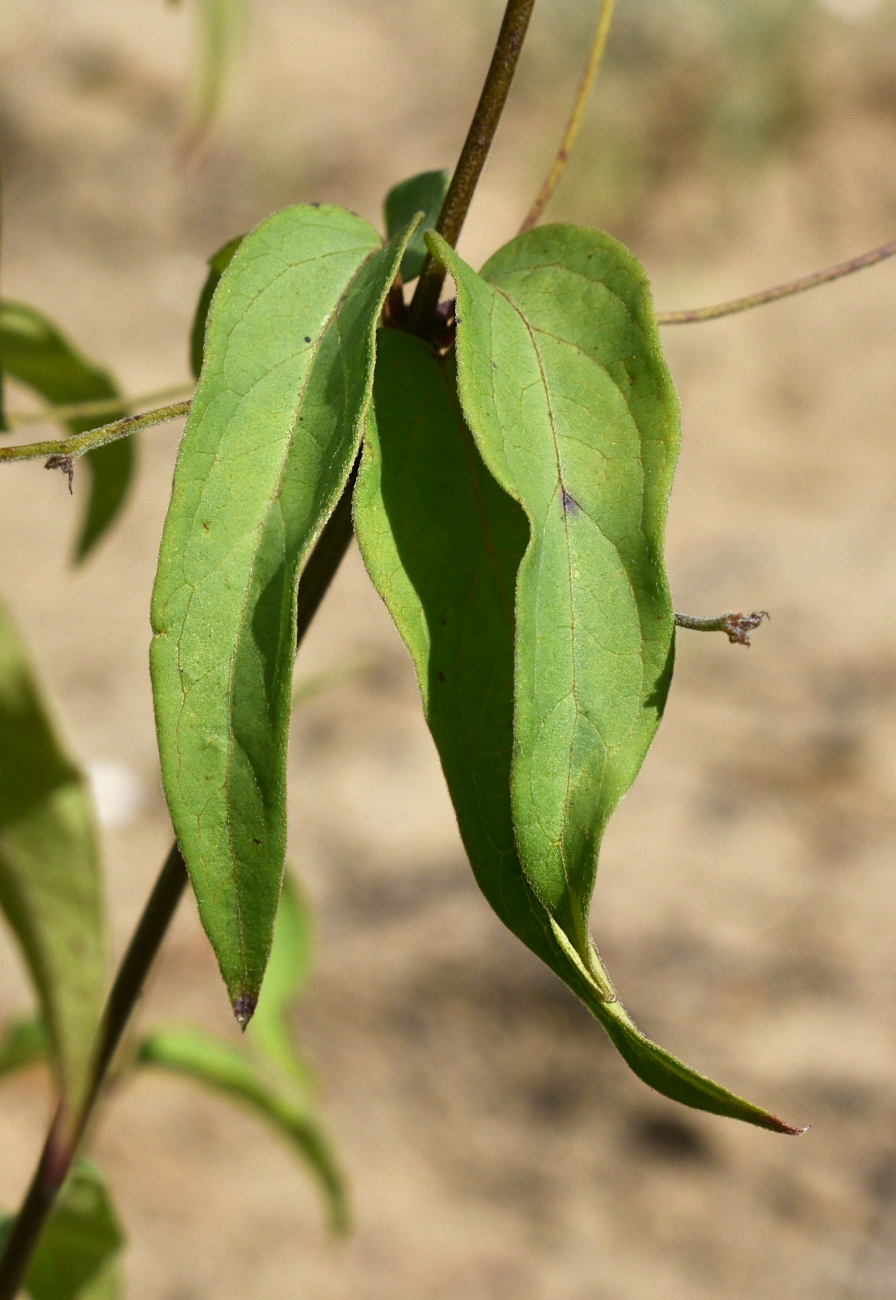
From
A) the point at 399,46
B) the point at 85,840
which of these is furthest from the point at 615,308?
the point at 399,46

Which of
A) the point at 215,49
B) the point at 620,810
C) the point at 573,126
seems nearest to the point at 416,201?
the point at 573,126

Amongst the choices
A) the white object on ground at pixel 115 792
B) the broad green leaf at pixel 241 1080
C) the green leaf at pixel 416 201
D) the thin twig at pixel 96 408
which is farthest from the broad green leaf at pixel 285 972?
the white object on ground at pixel 115 792

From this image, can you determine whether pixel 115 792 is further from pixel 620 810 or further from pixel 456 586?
pixel 456 586

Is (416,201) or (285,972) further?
(285,972)

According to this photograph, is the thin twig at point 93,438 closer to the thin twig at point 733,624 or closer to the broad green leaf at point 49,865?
the thin twig at point 733,624

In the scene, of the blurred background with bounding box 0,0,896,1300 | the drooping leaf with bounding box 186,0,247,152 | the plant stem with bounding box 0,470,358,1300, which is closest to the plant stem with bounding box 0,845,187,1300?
the plant stem with bounding box 0,470,358,1300

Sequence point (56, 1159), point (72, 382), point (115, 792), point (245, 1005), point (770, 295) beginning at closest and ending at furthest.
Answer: point (245, 1005), point (770, 295), point (56, 1159), point (72, 382), point (115, 792)
